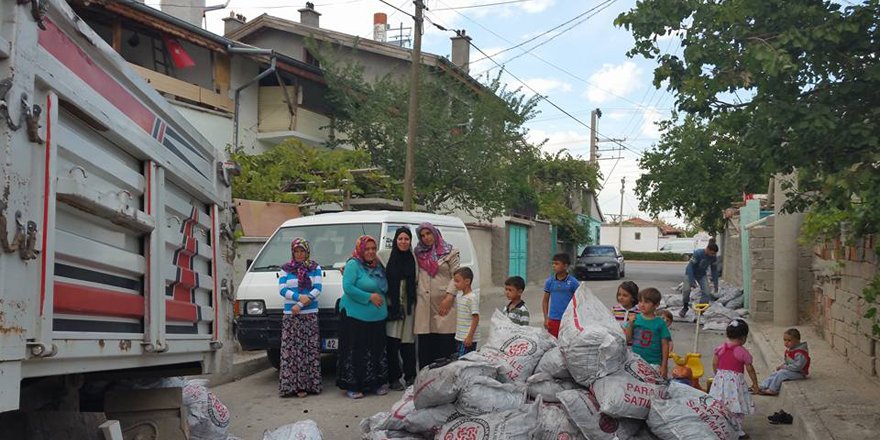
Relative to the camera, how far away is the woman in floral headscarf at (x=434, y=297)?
289 inches

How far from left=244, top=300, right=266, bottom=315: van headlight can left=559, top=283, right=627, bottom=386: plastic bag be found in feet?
11.7

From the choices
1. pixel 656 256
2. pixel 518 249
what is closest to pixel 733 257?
pixel 518 249

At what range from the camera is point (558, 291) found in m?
7.18

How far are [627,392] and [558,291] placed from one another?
7.85 feet

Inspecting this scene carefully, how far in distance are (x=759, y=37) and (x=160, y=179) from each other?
3.45 meters

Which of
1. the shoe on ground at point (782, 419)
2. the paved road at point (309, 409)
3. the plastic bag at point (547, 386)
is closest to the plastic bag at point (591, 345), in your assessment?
the plastic bag at point (547, 386)

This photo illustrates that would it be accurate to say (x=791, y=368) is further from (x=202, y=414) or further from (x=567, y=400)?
(x=202, y=414)

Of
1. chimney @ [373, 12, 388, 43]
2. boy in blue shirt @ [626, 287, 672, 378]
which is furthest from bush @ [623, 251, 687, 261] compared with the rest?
boy in blue shirt @ [626, 287, 672, 378]

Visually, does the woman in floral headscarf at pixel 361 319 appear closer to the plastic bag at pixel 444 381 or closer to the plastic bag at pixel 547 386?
the plastic bag at pixel 444 381

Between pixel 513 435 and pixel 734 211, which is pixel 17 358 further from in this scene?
pixel 734 211

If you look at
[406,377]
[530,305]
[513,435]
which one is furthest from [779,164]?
[530,305]

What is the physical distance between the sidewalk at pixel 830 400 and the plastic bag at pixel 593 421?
130 centimetres

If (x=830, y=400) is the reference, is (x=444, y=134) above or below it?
above

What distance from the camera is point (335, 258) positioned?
834cm
